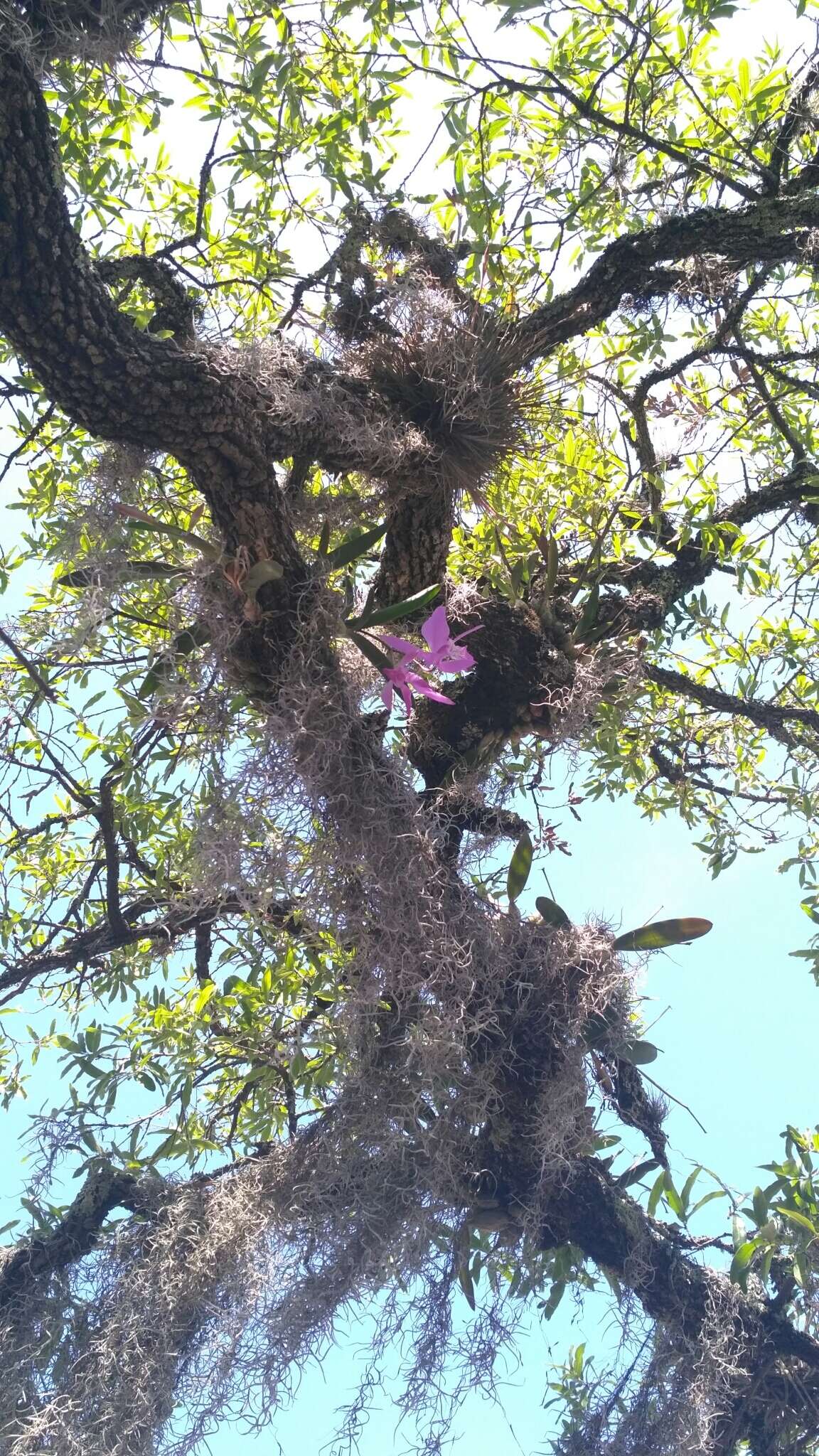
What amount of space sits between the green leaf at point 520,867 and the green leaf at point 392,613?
1.66 ft

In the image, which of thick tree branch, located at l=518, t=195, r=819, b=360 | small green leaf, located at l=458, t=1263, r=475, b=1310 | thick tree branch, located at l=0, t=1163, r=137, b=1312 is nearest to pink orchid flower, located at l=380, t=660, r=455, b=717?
thick tree branch, located at l=518, t=195, r=819, b=360

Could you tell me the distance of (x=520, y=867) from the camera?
196cm

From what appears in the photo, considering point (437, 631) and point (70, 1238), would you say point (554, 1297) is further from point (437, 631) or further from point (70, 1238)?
point (437, 631)

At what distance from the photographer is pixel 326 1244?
67.9 inches

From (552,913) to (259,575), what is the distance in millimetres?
861

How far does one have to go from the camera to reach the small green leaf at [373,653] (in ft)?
5.74

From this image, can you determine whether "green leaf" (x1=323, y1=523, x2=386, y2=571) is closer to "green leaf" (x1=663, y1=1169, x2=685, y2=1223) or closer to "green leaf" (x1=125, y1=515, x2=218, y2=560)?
"green leaf" (x1=125, y1=515, x2=218, y2=560)

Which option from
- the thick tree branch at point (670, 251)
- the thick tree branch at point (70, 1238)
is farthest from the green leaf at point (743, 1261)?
the thick tree branch at point (670, 251)

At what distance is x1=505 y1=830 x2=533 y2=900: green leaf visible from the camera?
1.96 meters

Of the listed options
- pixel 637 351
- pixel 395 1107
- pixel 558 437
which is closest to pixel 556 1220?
pixel 395 1107

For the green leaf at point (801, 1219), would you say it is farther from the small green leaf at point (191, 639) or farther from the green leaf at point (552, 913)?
the small green leaf at point (191, 639)

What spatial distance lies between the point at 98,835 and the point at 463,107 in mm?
1922

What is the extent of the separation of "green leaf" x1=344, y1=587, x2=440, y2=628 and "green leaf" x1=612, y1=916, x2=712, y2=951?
2.56ft

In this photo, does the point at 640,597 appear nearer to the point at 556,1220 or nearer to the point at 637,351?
the point at 637,351
